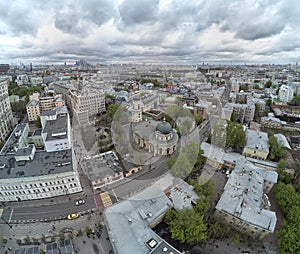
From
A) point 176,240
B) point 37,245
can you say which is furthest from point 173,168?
point 37,245

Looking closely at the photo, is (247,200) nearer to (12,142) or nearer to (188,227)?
(188,227)

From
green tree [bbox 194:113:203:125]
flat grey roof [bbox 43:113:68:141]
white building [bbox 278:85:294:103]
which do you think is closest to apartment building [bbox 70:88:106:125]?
flat grey roof [bbox 43:113:68:141]

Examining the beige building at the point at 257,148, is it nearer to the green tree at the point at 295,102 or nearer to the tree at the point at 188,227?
the tree at the point at 188,227

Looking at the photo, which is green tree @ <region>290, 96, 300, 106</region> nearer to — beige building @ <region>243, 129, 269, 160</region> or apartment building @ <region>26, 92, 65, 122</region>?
beige building @ <region>243, 129, 269, 160</region>

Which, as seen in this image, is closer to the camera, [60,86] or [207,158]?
[207,158]

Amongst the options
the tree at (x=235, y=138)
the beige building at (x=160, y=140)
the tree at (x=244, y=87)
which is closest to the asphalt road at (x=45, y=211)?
the beige building at (x=160, y=140)

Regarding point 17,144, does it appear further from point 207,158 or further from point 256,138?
point 256,138
